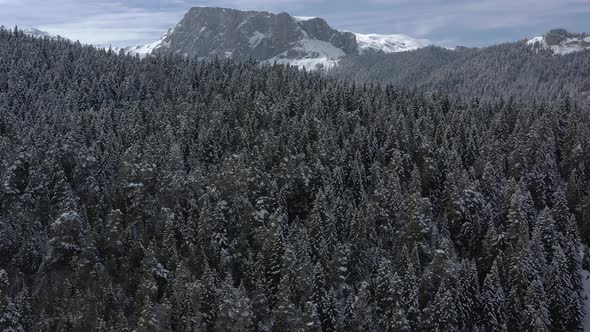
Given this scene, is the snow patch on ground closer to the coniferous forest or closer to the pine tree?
the coniferous forest

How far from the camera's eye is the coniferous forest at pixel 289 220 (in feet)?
210

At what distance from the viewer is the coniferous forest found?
64.0m

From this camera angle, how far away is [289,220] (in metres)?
89.4

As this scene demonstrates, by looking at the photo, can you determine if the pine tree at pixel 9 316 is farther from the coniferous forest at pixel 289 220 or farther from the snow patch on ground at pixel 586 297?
the snow patch on ground at pixel 586 297

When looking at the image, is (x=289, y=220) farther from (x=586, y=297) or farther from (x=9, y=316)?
(x=586, y=297)

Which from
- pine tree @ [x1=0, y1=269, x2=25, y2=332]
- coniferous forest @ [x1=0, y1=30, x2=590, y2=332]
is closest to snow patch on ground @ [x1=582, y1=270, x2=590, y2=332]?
coniferous forest @ [x1=0, y1=30, x2=590, y2=332]

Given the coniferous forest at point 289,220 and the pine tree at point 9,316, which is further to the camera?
the coniferous forest at point 289,220

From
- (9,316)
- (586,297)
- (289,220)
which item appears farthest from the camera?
(289,220)

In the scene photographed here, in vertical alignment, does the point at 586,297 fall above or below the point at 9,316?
below

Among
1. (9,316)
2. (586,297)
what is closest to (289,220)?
(9,316)

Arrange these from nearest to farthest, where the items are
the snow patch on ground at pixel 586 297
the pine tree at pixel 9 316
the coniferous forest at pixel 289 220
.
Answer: the pine tree at pixel 9 316, the coniferous forest at pixel 289 220, the snow patch on ground at pixel 586 297

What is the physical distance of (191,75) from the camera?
162 metres

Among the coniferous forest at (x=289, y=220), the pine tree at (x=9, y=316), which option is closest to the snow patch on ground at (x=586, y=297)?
the coniferous forest at (x=289, y=220)

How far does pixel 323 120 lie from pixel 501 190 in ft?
138
